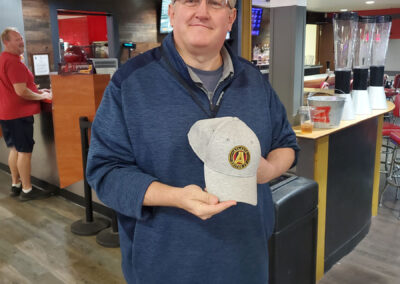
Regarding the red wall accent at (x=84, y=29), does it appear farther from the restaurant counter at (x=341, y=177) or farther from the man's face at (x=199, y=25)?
the man's face at (x=199, y=25)

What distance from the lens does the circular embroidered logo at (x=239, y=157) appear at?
905mm

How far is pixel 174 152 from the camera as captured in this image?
103 cm

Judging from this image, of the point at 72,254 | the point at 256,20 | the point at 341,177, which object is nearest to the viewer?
the point at 341,177

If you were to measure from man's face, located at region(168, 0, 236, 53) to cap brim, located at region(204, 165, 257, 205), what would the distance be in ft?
1.17

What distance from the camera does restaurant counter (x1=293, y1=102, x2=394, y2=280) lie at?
2455 mm

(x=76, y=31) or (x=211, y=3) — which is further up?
(x=76, y=31)

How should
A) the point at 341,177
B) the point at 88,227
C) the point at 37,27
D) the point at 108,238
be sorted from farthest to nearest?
the point at 37,27 → the point at 88,227 → the point at 108,238 → the point at 341,177

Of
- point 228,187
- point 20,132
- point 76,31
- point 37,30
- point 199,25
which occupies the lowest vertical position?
point 20,132

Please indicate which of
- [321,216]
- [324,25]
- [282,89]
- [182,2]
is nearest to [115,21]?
[282,89]

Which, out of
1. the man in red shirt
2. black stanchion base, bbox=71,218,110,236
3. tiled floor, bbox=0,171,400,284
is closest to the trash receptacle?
tiled floor, bbox=0,171,400,284

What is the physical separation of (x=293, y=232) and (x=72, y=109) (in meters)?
2.14

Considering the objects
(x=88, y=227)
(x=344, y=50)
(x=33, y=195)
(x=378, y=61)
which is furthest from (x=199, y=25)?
(x=33, y=195)

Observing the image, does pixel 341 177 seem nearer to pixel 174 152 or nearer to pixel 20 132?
pixel 174 152

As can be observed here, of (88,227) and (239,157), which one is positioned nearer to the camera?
(239,157)
